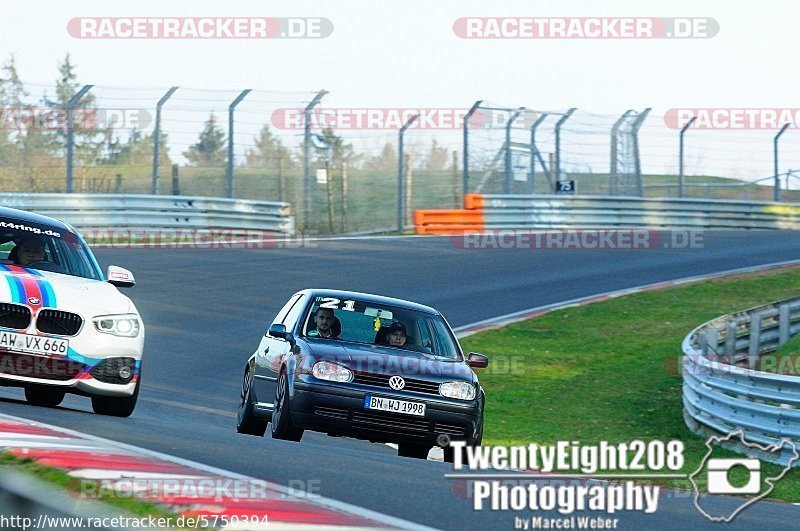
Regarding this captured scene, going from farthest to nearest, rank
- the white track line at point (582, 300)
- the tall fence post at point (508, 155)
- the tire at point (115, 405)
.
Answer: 1. the tall fence post at point (508, 155)
2. the white track line at point (582, 300)
3. the tire at point (115, 405)

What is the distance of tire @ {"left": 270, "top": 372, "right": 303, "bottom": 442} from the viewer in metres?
9.75

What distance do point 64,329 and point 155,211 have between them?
16722mm

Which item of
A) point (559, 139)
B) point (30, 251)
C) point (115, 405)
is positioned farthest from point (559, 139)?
point (115, 405)

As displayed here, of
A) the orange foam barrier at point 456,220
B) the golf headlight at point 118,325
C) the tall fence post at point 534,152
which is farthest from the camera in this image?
the tall fence post at point 534,152

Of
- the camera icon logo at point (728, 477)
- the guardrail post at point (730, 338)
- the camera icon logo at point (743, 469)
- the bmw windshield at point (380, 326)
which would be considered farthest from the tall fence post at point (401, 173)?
the bmw windshield at point (380, 326)

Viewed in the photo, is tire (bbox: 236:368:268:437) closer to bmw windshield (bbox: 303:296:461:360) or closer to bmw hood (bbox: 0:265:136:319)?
bmw windshield (bbox: 303:296:461:360)

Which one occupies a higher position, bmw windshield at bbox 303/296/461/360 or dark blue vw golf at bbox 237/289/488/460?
bmw windshield at bbox 303/296/461/360

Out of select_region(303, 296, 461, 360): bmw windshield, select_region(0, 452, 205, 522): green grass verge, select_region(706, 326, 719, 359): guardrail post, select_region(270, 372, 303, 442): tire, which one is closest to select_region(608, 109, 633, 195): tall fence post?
select_region(706, 326, 719, 359): guardrail post

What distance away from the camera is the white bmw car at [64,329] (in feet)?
31.4

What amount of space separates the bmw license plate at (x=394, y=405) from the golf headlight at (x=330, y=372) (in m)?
0.23

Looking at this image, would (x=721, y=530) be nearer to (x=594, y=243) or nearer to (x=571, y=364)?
(x=571, y=364)

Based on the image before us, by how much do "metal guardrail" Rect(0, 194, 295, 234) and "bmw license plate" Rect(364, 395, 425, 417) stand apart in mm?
16305

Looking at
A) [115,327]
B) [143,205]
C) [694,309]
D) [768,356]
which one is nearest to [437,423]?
[115,327]

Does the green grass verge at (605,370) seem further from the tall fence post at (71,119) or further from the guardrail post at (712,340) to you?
the tall fence post at (71,119)
